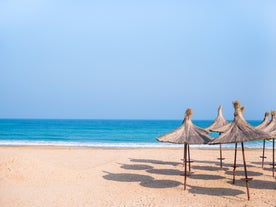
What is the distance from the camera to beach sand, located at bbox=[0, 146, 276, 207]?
11.4 m

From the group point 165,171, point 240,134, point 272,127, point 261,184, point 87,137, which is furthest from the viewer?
point 87,137

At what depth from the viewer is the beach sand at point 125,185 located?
11.4m

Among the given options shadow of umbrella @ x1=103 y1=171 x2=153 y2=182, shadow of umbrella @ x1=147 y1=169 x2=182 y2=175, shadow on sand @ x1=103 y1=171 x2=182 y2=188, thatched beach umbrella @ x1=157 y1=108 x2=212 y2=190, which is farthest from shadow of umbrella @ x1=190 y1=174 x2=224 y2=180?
thatched beach umbrella @ x1=157 y1=108 x2=212 y2=190

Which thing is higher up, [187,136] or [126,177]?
[187,136]

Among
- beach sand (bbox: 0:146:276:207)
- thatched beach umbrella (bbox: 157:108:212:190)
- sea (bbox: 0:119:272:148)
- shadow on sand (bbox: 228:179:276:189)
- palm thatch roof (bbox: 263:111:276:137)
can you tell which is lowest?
sea (bbox: 0:119:272:148)

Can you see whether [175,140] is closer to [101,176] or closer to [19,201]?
[101,176]

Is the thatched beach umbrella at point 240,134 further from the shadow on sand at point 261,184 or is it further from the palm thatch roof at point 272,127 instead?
the palm thatch roof at point 272,127

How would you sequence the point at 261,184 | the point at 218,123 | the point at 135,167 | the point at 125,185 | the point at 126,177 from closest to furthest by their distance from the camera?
the point at 125,185
the point at 261,184
the point at 126,177
the point at 135,167
the point at 218,123

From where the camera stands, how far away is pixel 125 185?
1361 centimetres

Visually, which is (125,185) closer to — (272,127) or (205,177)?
(205,177)

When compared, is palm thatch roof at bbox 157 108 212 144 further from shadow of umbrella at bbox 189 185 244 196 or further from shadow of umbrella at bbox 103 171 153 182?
shadow of umbrella at bbox 103 171 153 182

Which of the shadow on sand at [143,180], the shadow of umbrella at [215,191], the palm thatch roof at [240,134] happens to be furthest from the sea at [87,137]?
the palm thatch roof at [240,134]

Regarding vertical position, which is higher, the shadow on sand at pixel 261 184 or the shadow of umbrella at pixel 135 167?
the shadow on sand at pixel 261 184

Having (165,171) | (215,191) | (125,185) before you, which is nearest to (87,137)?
(165,171)
